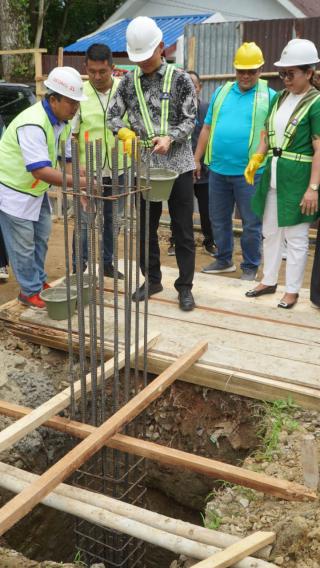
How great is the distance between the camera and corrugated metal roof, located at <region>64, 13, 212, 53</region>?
17062 mm

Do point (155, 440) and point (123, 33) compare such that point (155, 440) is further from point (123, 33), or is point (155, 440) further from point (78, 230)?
point (123, 33)

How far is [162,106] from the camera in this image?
414 cm

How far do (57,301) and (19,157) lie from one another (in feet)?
3.47

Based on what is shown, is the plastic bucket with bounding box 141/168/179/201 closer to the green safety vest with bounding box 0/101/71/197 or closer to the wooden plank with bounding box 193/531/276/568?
the green safety vest with bounding box 0/101/71/197

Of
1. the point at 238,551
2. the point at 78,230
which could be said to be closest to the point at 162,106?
the point at 78,230

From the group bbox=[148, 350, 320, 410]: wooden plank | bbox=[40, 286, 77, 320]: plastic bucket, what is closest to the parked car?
bbox=[40, 286, 77, 320]: plastic bucket

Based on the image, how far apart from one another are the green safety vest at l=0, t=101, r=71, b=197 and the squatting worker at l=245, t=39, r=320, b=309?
1498 mm

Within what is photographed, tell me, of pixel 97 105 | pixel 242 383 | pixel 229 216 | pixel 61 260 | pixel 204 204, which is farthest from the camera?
pixel 61 260

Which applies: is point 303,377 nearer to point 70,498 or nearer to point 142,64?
point 70,498

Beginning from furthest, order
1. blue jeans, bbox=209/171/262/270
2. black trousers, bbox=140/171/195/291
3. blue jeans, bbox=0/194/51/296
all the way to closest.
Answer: blue jeans, bbox=209/171/262/270 < blue jeans, bbox=0/194/51/296 < black trousers, bbox=140/171/195/291

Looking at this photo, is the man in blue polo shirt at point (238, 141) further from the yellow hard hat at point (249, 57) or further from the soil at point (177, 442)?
the soil at point (177, 442)

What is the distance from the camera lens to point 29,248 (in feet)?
14.7

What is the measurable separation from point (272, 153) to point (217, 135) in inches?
50.6

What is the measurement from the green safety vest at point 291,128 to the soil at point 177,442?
68.1 inches
